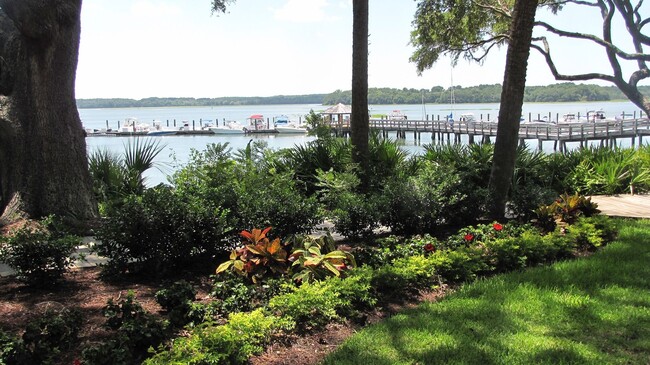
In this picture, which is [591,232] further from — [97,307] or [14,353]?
[14,353]

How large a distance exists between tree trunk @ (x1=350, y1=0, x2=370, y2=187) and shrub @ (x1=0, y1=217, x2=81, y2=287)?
4.91 metres

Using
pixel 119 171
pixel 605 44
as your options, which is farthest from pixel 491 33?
pixel 119 171

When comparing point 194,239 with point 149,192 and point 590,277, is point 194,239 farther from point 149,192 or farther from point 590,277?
point 590,277

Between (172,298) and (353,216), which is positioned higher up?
(353,216)

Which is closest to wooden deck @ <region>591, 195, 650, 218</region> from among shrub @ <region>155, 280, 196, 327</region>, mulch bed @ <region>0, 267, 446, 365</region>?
mulch bed @ <region>0, 267, 446, 365</region>

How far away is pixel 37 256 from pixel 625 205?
948 centimetres

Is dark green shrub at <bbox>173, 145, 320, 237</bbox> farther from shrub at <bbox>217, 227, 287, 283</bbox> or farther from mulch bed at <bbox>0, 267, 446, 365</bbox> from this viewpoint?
mulch bed at <bbox>0, 267, 446, 365</bbox>

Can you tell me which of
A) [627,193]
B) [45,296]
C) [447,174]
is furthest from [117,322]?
[627,193]

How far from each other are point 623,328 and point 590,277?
48.3 inches

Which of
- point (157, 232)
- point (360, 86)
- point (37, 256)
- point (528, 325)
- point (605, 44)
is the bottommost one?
point (528, 325)

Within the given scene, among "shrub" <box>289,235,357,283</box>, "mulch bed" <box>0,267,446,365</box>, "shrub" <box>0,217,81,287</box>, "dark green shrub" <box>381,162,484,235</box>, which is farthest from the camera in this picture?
"dark green shrub" <box>381,162,484,235</box>

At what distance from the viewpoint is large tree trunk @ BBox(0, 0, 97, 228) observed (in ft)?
23.5

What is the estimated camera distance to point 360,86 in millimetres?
9062

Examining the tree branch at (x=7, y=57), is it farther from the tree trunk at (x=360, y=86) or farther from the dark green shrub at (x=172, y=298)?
the tree trunk at (x=360, y=86)
